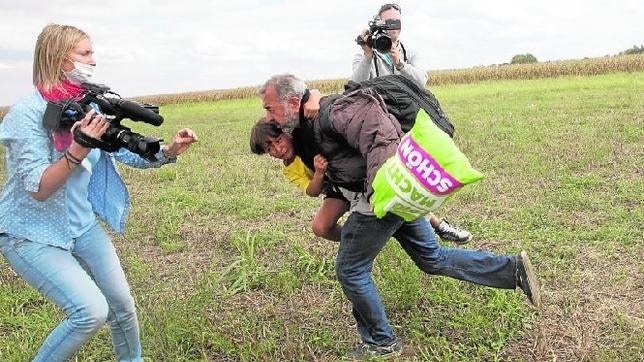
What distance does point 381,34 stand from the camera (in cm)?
459

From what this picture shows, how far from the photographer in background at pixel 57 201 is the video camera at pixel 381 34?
1889 mm

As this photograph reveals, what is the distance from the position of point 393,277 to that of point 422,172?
1.76 meters

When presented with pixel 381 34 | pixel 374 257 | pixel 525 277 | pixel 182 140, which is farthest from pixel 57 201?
pixel 381 34

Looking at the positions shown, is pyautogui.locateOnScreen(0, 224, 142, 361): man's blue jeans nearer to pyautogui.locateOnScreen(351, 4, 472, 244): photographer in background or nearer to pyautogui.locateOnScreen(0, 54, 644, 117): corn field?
pyautogui.locateOnScreen(351, 4, 472, 244): photographer in background

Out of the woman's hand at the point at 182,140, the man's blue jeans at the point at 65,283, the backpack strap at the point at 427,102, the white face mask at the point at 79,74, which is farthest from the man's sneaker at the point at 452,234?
the white face mask at the point at 79,74

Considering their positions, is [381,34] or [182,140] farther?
[381,34]

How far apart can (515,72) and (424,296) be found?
2931cm

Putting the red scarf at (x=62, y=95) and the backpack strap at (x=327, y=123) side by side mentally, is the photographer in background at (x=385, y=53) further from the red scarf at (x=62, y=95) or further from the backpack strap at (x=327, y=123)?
the red scarf at (x=62, y=95)

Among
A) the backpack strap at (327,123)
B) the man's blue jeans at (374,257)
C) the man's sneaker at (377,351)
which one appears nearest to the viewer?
the backpack strap at (327,123)

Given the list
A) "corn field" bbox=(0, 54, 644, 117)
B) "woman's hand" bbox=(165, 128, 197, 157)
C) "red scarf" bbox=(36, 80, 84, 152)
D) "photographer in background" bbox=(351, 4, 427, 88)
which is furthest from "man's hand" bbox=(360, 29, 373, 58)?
"corn field" bbox=(0, 54, 644, 117)

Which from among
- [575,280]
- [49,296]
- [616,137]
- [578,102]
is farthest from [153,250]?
[578,102]

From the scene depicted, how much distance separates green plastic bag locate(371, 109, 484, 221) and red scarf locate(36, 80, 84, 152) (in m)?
1.36

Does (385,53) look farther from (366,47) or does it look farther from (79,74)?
(79,74)

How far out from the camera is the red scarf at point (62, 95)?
2.84 m
